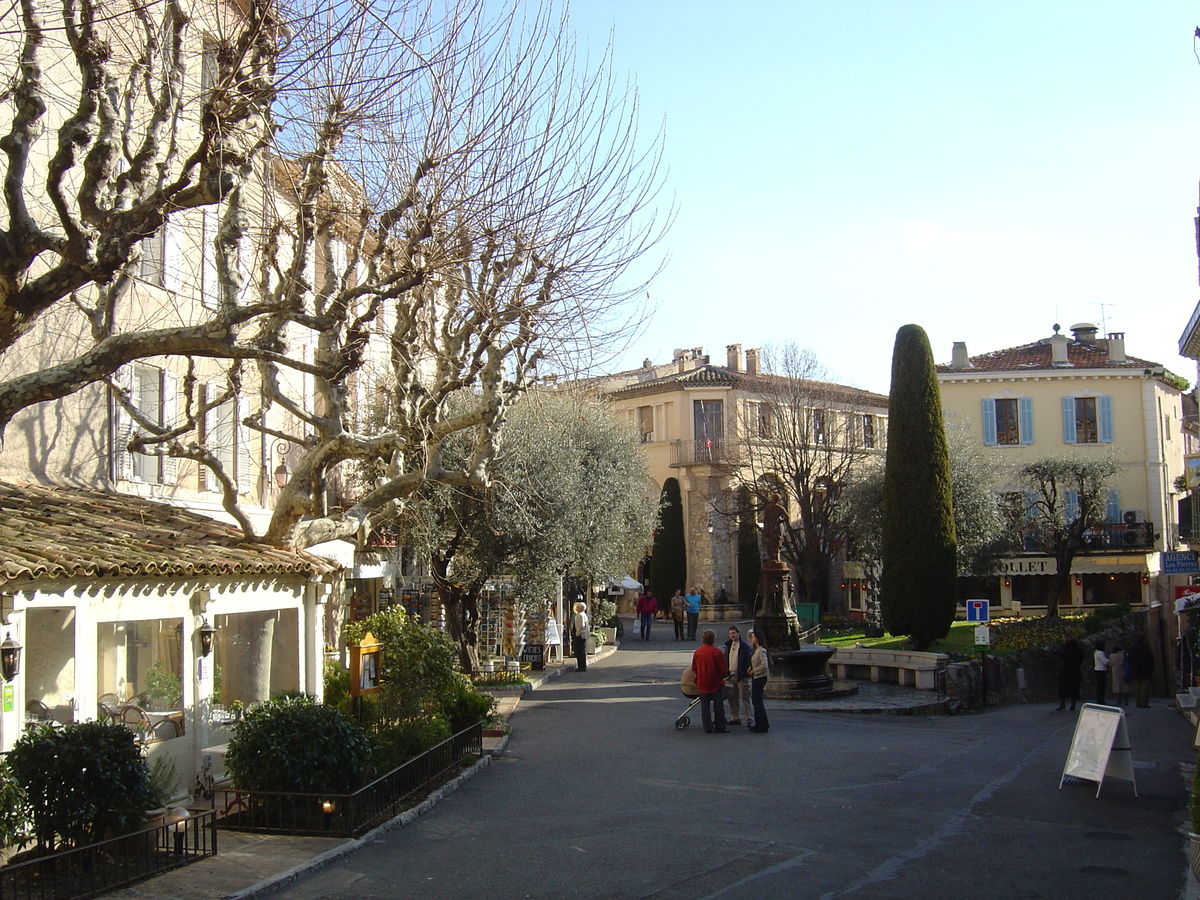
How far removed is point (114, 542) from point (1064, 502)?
34.3m

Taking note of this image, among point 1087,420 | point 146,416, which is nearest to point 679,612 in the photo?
point 1087,420

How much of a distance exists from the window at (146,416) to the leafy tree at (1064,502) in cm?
2958

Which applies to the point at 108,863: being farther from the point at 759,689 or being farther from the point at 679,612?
the point at 679,612

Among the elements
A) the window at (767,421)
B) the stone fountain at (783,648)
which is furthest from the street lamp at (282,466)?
the window at (767,421)

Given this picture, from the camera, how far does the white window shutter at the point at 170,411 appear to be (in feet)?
50.4

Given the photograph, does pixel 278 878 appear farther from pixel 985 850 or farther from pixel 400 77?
pixel 400 77

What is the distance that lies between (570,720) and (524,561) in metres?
5.14

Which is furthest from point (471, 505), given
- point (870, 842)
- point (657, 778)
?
point (870, 842)

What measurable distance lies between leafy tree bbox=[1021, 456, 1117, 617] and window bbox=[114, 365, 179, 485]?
2958 centimetres

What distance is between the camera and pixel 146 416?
48.1ft

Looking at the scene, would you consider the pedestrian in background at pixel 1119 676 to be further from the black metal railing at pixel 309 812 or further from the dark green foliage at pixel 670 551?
the dark green foliage at pixel 670 551

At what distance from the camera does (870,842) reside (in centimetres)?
950

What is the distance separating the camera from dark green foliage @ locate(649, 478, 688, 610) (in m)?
47.4

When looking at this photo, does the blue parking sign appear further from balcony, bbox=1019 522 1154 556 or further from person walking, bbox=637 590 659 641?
balcony, bbox=1019 522 1154 556
